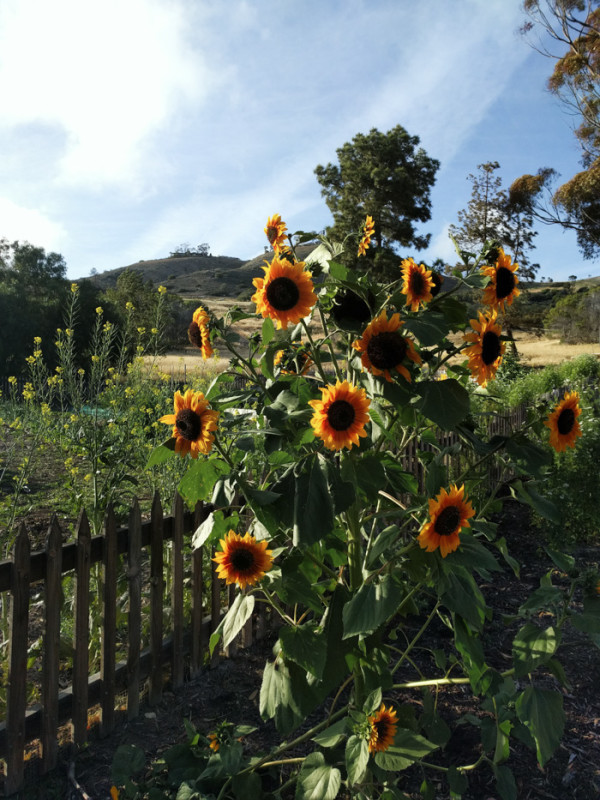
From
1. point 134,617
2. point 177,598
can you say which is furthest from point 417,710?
point 134,617

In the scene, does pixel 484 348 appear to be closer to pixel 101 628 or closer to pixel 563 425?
pixel 563 425

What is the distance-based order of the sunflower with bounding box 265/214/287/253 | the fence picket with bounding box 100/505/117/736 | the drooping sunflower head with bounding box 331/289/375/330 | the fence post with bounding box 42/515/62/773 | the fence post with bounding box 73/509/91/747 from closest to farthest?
the drooping sunflower head with bounding box 331/289/375/330
the sunflower with bounding box 265/214/287/253
the fence post with bounding box 42/515/62/773
the fence post with bounding box 73/509/91/747
the fence picket with bounding box 100/505/117/736

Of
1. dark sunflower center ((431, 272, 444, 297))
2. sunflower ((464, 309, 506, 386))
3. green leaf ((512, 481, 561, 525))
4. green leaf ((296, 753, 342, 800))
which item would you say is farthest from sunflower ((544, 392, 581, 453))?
green leaf ((296, 753, 342, 800))

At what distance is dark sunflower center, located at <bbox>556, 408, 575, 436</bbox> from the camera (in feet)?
5.58

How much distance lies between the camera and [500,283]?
1.62 metres

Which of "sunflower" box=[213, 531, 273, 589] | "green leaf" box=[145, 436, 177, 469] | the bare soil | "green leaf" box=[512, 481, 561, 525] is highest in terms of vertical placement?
"green leaf" box=[145, 436, 177, 469]

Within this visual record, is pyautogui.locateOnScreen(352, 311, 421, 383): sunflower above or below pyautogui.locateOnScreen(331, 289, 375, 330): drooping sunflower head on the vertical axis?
below

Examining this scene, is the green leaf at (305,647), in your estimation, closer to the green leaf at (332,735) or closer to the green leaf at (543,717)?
the green leaf at (332,735)

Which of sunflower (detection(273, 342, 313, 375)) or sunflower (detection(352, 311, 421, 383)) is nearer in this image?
sunflower (detection(352, 311, 421, 383))

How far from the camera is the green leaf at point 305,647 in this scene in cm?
158

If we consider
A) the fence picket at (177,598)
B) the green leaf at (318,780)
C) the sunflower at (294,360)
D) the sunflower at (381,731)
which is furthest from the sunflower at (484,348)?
the fence picket at (177,598)

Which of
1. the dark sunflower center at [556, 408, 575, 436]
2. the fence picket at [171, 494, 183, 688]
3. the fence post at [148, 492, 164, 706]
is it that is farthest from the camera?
the fence picket at [171, 494, 183, 688]

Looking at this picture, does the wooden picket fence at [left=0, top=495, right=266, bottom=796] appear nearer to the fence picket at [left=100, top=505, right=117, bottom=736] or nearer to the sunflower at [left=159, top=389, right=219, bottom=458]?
the fence picket at [left=100, top=505, right=117, bottom=736]

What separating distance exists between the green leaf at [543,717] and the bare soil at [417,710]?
23cm
